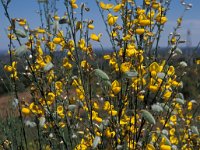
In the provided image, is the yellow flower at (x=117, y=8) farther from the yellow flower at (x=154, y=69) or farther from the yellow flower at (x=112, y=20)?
the yellow flower at (x=154, y=69)

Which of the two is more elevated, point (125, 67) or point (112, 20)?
point (112, 20)

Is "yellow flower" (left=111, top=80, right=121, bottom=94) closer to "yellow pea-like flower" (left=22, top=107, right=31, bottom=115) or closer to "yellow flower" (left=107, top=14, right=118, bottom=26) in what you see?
"yellow flower" (left=107, top=14, right=118, bottom=26)

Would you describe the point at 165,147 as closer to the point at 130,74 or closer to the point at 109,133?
the point at 109,133

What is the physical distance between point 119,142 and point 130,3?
0.86m

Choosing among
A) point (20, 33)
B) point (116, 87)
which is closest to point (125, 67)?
point (116, 87)

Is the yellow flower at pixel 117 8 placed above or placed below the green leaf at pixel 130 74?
above

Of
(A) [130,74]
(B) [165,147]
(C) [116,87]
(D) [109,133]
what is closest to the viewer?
(A) [130,74]

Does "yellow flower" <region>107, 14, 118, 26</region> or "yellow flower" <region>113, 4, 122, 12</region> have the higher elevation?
"yellow flower" <region>113, 4, 122, 12</region>

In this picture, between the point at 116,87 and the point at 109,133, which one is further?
the point at 109,133

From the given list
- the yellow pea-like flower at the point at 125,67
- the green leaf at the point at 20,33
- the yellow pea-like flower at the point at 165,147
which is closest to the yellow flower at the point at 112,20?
the yellow pea-like flower at the point at 125,67

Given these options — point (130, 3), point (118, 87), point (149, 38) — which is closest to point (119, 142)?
point (118, 87)

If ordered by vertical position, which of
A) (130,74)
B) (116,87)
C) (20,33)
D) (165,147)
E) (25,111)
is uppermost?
(20,33)

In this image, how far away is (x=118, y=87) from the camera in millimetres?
1940

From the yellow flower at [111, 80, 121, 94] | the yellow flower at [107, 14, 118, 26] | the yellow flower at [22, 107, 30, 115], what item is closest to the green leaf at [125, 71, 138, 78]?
the yellow flower at [111, 80, 121, 94]
